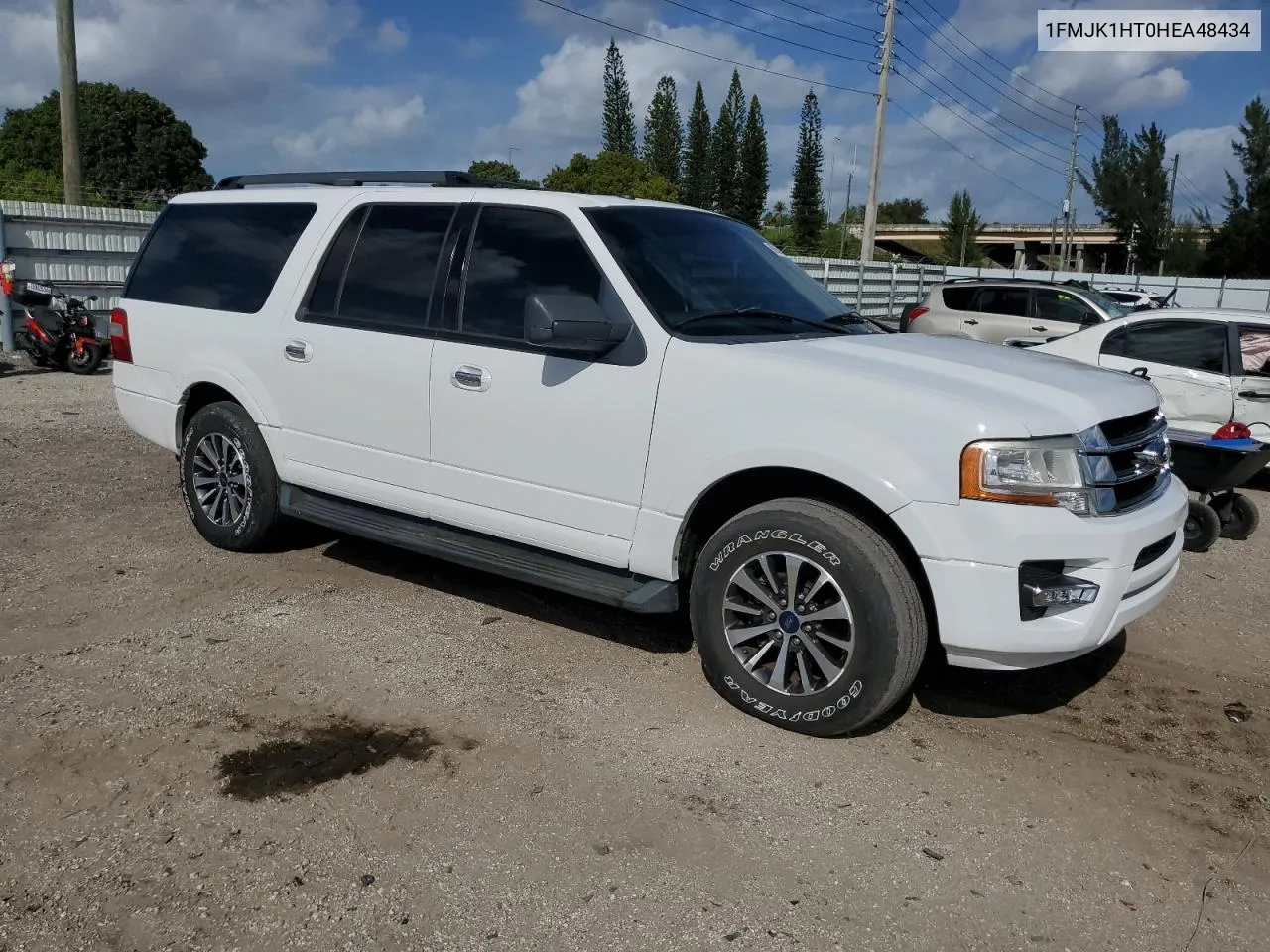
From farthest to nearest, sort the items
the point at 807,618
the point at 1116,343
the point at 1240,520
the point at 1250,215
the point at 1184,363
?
the point at 1250,215
the point at 1116,343
the point at 1184,363
the point at 1240,520
the point at 807,618

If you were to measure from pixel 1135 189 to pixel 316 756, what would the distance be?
3287 inches

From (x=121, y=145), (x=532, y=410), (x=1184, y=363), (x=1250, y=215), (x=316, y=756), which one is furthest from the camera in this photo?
(x=121, y=145)

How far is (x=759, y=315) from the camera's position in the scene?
446 cm

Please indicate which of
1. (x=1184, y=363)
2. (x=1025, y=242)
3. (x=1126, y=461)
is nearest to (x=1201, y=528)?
(x=1184, y=363)

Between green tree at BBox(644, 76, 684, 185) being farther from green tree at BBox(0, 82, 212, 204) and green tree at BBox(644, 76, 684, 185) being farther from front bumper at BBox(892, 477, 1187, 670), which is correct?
front bumper at BBox(892, 477, 1187, 670)

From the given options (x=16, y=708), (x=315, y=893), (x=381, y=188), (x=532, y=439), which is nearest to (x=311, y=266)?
(x=381, y=188)

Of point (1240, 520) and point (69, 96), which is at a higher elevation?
point (69, 96)

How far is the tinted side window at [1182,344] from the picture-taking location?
27.0ft

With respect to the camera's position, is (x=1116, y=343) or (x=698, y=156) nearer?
(x=1116, y=343)

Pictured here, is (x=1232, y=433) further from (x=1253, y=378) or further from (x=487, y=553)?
(x=487, y=553)

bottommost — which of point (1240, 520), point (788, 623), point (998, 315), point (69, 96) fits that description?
point (1240, 520)

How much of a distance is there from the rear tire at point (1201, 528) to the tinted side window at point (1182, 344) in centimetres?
178

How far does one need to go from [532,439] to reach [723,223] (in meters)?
1.60

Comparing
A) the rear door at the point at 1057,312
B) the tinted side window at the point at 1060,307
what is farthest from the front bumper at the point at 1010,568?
the tinted side window at the point at 1060,307
